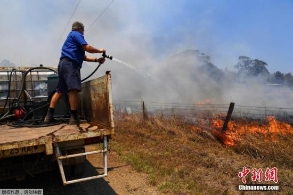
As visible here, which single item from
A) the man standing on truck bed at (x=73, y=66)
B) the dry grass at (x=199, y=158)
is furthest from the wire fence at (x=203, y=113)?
the man standing on truck bed at (x=73, y=66)

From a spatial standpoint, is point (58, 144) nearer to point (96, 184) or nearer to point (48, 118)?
point (48, 118)

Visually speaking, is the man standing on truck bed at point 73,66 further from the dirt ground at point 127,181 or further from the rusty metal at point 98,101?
the dirt ground at point 127,181

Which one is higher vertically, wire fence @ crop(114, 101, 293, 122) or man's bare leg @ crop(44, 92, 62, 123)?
man's bare leg @ crop(44, 92, 62, 123)

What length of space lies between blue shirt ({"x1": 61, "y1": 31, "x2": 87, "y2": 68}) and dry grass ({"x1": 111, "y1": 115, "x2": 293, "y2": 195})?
8.81 ft

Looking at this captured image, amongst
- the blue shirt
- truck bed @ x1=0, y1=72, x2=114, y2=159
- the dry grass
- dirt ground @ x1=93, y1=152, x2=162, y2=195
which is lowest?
dirt ground @ x1=93, y1=152, x2=162, y2=195

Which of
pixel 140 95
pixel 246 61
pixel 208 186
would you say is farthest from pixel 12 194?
pixel 246 61

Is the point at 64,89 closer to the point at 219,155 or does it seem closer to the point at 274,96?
the point at 219,155

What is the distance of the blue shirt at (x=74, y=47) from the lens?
459cm

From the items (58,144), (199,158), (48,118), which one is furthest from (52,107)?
(199,158)

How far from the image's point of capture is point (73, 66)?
462cm

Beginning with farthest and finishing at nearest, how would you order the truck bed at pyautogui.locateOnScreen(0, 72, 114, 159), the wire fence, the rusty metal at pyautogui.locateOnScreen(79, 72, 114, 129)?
the wire fence, the rusty metal at pyautogui.locateOnScreen(79, 72, 114, 129), the truck bed at pyautogui.locateOnScreen(0, 72, 114, 159)

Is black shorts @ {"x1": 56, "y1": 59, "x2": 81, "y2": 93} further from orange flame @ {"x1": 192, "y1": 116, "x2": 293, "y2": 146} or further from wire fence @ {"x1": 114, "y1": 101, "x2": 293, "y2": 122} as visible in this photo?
wire fence @ {"x1": 114, "y1": 101, "x2": 293, "y2": 122}

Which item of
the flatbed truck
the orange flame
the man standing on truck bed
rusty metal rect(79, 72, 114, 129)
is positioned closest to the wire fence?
the orange flame

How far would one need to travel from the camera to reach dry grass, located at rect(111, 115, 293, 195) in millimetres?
4738
